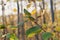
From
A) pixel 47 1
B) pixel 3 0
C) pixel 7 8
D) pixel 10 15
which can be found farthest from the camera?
pixel 10 15

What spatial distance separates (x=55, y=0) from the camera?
200cm

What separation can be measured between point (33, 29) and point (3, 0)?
107cm

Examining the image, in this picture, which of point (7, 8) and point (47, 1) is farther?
point (7, 8)

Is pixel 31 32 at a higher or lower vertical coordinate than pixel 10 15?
higher

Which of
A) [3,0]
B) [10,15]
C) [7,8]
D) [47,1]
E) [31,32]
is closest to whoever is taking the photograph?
[31,32]

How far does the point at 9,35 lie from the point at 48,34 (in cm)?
11

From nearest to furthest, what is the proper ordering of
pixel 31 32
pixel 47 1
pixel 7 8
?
pixel 31 32 < pixel 47 1 < pixel 7 8

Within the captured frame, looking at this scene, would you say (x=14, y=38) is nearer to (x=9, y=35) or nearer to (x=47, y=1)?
(x=9, y=35)

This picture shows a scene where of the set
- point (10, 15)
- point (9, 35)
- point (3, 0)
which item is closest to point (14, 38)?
point (9, 35)

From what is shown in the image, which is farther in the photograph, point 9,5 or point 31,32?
point 9,5

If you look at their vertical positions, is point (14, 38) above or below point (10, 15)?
above

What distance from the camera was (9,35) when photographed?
41 cm

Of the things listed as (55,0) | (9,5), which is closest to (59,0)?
(55,0)

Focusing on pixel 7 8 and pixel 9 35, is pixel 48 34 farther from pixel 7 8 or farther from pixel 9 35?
pixel 7 8
